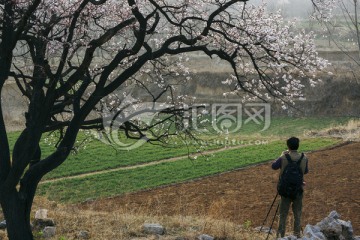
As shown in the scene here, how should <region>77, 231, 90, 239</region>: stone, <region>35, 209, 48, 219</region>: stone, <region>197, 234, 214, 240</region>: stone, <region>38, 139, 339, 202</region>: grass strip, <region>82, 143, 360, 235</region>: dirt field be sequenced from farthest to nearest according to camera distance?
<region>38, 139, 339, 202</region>: grass strip < <region>82, 143, 360, 235</region>: dirt field < <region>35, 209, 48, 219</region>: stone < <region>77, 231, 90, 239</region>: stone < <region>197, 234, 214, 240</region>: stone

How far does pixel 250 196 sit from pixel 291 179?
9.25 meters

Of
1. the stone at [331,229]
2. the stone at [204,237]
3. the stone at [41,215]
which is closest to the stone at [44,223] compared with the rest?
the stone at [41,215]

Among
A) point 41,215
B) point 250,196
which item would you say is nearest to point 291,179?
point 41,215

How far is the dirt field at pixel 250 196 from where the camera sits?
1557cm

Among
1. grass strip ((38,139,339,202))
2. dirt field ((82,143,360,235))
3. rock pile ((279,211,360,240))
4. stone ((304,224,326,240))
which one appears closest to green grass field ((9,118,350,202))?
grass strip ((38,139,339,202))

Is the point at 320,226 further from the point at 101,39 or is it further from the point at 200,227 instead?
the point at 101,39

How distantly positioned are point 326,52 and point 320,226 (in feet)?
182

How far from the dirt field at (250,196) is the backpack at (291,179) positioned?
3323 mm

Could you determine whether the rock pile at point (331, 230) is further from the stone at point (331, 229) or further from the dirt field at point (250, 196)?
the dirt field at point (250, 196)

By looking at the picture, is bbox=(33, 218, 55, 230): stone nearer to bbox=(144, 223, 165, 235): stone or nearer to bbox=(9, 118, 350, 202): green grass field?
bbox=(144, 223, 165, 235): stone

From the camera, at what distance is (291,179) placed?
9266mm

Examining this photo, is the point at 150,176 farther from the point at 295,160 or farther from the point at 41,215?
the point at 295,160

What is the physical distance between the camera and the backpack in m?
9.27

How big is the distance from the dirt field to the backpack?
332 cm
